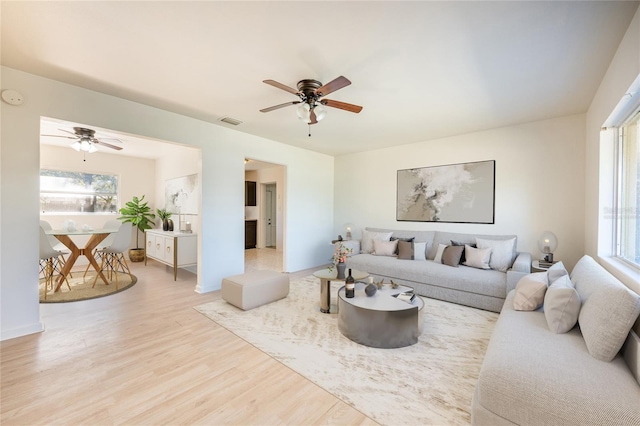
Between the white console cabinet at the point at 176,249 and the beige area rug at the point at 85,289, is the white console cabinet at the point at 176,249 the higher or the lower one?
the higher one

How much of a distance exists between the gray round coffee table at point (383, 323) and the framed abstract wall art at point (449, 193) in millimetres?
2501

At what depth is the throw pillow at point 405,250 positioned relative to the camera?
4.50 meters

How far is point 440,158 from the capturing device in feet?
15.6

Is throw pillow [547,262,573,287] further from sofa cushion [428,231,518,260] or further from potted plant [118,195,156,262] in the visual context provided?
potted plant [118,195,156,262]

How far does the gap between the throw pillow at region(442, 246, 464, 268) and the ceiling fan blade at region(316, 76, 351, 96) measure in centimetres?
305

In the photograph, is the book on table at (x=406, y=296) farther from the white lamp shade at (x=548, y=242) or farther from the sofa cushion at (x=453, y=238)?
the white lamp shade at (x=548, y=242)

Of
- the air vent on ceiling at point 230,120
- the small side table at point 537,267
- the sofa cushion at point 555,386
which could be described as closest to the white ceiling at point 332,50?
the air vent on ceiling at point 230,120

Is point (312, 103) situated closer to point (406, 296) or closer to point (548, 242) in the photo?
point (406, 296)

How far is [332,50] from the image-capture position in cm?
215

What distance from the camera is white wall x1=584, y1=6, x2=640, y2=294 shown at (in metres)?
1.84

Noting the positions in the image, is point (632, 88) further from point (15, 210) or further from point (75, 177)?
point (75, 177)

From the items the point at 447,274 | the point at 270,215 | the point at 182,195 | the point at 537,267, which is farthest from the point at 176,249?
the point at 537,267

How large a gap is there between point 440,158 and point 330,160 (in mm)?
2525

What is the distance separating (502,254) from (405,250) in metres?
1.37
